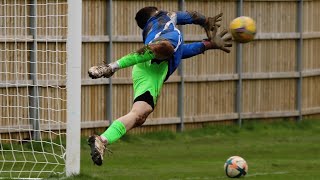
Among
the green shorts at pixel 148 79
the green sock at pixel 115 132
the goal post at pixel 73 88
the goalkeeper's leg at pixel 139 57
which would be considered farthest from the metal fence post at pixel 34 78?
the green sock at pixel 115 132

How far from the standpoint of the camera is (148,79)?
1248cm

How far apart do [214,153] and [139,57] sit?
7537mm

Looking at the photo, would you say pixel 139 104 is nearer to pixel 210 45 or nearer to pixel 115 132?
pixel 115 132

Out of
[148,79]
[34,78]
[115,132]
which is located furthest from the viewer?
[34,78]

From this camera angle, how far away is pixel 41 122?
1847cm

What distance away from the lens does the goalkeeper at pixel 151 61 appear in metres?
11.8

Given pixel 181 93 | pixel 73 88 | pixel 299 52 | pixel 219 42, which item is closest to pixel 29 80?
pixel 181 93

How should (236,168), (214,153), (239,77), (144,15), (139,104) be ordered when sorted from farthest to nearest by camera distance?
A: (239,77)
(214,153)
(236,168)
(144,15)
(139,104)

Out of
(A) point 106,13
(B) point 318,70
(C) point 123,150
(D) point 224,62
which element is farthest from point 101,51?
(B) point 318,70

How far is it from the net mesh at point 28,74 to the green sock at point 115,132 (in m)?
5.00

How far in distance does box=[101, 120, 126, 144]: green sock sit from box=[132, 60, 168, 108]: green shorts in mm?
560

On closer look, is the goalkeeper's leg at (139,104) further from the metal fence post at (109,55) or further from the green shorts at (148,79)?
the metal fence post at (109,55)

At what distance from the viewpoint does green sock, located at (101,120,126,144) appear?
462 inches

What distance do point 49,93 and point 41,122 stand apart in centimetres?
69
